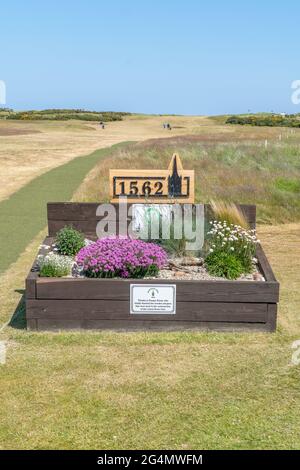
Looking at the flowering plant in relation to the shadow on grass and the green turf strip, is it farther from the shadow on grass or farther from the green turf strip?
the green turf strip

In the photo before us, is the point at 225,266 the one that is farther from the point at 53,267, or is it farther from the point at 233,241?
the point at 53,267

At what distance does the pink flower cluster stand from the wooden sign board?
2.89 meters

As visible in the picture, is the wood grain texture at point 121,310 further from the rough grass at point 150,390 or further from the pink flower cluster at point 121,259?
the pink flower cluster at point 121,259

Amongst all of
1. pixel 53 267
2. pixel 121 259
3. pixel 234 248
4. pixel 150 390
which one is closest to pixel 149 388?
pixel 150 390

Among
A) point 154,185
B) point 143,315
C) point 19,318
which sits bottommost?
point 19,318

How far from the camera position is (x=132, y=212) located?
10.5 metres

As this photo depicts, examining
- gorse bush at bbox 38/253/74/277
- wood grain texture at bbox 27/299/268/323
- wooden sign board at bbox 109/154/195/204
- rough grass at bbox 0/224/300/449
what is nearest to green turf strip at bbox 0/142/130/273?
gorse bush at bbox 38/253/74/277

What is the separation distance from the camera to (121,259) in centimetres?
735

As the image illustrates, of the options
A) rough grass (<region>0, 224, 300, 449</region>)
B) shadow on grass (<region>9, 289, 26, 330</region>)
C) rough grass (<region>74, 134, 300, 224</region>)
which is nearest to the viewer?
rough grass (<region>0, 224, 300, 449</region>)

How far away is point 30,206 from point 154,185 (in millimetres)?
7192

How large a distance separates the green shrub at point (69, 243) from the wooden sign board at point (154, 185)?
1.62 m

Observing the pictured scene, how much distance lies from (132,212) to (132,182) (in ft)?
1.87

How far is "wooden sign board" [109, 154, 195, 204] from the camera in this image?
10.6 metres
